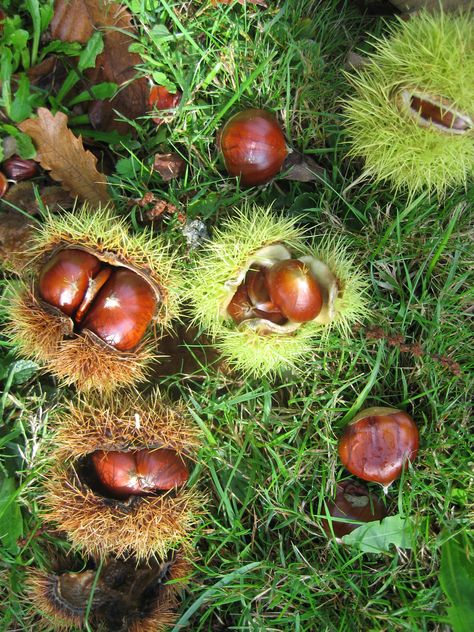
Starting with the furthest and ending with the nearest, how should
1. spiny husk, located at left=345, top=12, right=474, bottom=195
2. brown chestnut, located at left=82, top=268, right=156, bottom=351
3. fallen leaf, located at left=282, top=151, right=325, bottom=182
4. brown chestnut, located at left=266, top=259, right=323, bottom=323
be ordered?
fallen leaf, located at left=282, top=151, right=325, bottom=182, brown chestnut, located at left=82, top=268, right=156, bottom=351, brown chestnut, located at left=266, top=259, right=323, bottom=323, spiny husk, located at left=345, top=12, right=474, bottom=195

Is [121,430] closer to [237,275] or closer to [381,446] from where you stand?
[237,275]

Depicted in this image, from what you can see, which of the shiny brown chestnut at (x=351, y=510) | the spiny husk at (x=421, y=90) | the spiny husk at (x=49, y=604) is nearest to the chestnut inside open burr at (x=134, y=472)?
the spiny husk at (x=49, y=604)

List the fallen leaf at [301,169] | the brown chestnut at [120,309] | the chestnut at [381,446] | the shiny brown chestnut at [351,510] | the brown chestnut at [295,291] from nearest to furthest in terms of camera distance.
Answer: the brown chestnut at [295,291]
the brown chestnut at [120,309]
the chestnut at [381,446]
the shiny brown chestnut at [351,510]
the fallen leaf at [301,169]

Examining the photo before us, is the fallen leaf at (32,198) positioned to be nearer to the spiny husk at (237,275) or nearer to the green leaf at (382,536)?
the spiny husk at (237,275)

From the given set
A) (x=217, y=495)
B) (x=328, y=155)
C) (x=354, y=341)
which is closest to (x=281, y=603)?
(x=217, y=495)

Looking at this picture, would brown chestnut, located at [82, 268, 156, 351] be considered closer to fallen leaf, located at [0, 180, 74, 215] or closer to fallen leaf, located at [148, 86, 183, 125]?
fallen leaf, located at [0, 180, 74, 215]

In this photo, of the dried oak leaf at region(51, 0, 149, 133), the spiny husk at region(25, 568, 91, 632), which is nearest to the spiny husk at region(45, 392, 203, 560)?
the spiny husk at region(25, 568, 91, 632)
